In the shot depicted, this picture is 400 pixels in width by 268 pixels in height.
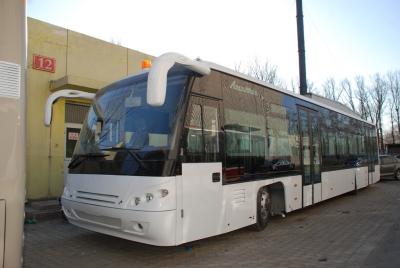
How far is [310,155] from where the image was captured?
34.0 feet

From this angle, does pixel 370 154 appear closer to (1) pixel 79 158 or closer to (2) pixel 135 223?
(1) pixel 79 158

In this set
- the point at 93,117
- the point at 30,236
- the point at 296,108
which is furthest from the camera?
the point at 296,108

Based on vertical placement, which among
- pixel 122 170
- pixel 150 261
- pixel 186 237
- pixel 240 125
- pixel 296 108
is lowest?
pixel 150 261

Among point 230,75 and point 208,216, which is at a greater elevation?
point 230,75

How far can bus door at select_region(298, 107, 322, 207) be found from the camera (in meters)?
9.92

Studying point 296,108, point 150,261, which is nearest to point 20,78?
point 150,261

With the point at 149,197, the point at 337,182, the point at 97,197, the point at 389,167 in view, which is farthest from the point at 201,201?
the point at 389,167

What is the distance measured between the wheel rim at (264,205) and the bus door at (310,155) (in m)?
2.03

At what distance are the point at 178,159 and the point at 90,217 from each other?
183 centimetres

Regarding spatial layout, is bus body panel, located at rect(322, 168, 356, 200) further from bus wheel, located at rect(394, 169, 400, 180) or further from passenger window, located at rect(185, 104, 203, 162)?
bus wheel, located at rect(394, 169, 400, 180)

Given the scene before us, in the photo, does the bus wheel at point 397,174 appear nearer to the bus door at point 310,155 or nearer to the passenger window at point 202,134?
the bus door at point 310,155

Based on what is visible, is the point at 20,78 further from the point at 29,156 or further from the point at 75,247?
the point at 29,156

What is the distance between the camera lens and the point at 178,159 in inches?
224

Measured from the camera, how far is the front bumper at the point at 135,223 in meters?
5.40
